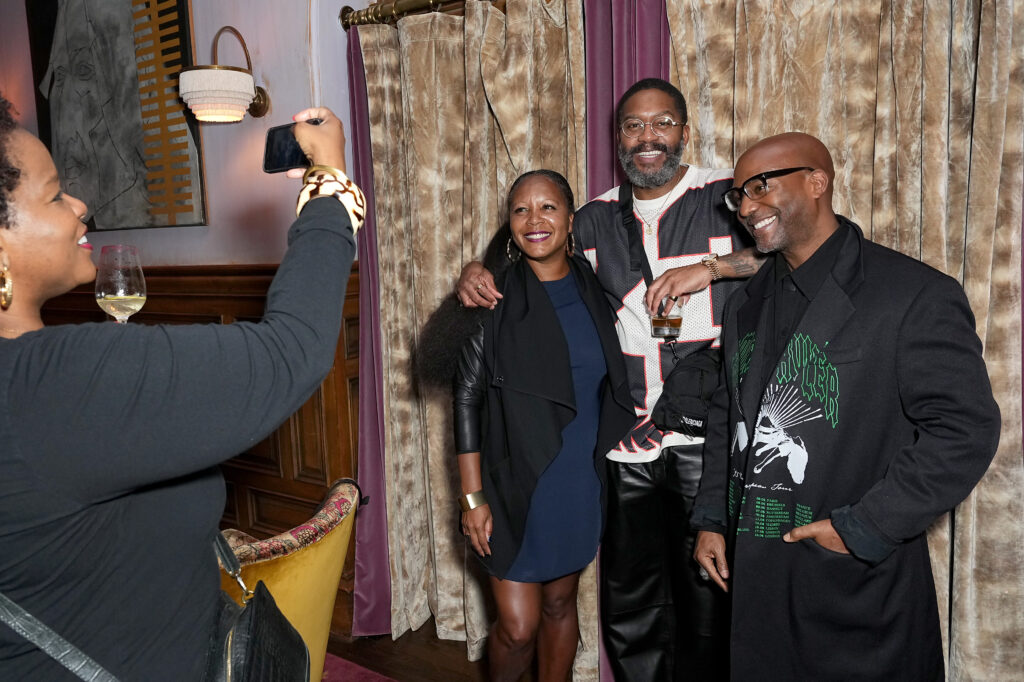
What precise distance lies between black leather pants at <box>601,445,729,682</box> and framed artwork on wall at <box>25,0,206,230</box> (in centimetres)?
249

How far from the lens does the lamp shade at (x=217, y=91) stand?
2.78m

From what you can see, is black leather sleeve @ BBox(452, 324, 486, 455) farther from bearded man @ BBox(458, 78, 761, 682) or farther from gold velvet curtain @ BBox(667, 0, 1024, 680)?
gold velvet curtain @ BBox(667, 0, 1024, 680)

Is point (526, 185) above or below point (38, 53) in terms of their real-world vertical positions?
below

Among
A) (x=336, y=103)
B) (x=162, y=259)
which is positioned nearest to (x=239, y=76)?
(x=336, y=103)

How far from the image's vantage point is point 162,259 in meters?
3.62

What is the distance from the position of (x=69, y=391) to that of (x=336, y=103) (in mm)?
2525

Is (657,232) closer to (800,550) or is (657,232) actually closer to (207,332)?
(800,550)

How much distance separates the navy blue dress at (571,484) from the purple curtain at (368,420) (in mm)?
1180

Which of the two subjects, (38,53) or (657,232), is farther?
(38,53)

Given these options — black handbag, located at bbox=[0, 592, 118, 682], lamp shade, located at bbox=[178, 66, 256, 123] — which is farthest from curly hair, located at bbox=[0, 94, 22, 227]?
lamp shade, located at bbox=[178, 66, 256, 123]

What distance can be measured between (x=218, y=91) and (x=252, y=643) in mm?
2457

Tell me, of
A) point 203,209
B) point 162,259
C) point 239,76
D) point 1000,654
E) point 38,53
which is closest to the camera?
point 1000,654

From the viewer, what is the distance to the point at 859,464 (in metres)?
1.38

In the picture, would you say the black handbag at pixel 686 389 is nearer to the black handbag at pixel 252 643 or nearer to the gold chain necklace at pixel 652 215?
the gold chain necklace at pixel 652 215
